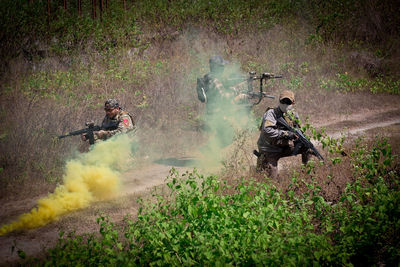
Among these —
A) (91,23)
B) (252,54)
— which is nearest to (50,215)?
(91,23)

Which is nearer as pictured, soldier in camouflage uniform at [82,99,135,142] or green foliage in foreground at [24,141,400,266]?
green foliage in foreground at [24,141,400,266]

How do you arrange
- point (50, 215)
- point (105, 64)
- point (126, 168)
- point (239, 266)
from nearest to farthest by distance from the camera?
point (239, 266), point (50, 215), point (126, 168), point (105, 64)

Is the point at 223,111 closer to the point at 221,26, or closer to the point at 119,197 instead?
the point at 119,197

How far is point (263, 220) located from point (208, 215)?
0.68 metres

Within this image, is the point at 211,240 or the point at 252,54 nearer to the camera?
the point at 211,240

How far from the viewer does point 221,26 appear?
1705cm

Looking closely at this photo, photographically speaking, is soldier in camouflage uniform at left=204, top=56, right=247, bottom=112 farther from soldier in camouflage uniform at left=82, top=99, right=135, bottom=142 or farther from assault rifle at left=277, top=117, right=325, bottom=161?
assault rifle at left=277, top=117, right=325, bottom=161

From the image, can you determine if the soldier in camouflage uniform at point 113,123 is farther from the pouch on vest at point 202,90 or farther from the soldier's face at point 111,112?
the pouch on vest at point 202,90

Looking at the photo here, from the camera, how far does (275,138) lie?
264 inches

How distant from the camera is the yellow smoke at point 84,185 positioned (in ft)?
20.1

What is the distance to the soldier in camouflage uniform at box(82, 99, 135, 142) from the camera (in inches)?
319

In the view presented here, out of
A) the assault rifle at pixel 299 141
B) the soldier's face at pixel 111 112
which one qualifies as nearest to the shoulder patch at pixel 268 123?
the assault rifle at pixel 299 141

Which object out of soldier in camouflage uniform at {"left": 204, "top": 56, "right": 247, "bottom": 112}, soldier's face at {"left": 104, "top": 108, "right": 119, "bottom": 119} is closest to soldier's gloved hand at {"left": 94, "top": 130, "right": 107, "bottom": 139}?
soldier's face at {"left": 104, "top": 108, "right": 119, "bottom": 119}

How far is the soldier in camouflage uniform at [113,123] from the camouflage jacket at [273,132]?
10.0 feet
